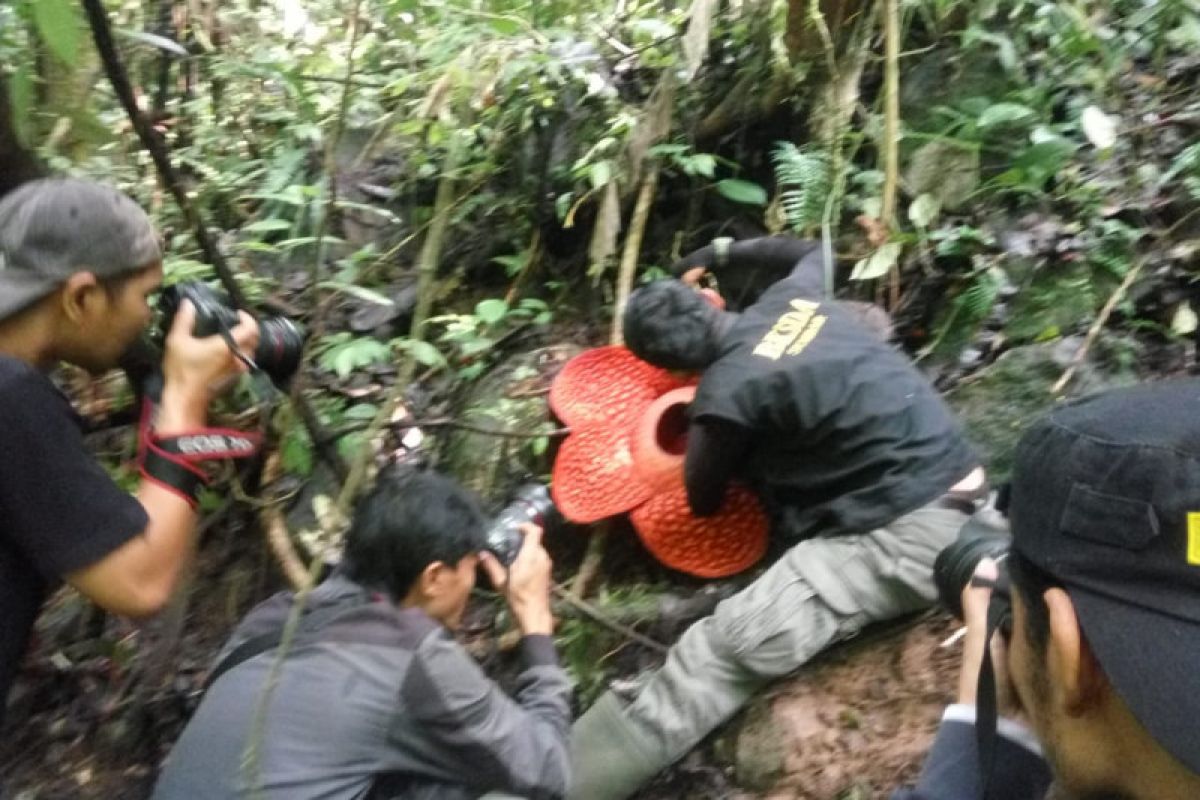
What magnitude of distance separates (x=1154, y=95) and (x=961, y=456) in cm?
179

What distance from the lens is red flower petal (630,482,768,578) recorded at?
2.94 meters

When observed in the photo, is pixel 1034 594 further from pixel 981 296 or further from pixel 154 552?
pixel 981 296

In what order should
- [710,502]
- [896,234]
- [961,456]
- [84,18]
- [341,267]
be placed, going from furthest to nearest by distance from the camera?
1. [341,267]
2. [896,234]
3. [710,502]
4. [961,456]
5. [84,18]

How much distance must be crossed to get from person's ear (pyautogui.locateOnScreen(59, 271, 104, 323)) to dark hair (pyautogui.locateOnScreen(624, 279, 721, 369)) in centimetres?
149

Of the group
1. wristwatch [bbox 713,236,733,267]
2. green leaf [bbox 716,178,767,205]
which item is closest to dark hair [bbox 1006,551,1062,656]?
wristwatch [bbox 713,236,733,267]

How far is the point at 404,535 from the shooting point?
7.31 ft

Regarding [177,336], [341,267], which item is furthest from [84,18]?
[341,267]

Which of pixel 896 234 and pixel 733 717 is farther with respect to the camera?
pixel 896 234

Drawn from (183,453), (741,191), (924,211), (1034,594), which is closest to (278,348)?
(183,453)

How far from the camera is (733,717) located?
8.80ft

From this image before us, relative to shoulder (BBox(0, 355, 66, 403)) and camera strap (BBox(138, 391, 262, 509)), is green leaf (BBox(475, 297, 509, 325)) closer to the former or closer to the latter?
camera strap (BBox(138, 391, 262, 509))

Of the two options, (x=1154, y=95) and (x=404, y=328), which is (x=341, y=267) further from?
(x=1154, y=95)

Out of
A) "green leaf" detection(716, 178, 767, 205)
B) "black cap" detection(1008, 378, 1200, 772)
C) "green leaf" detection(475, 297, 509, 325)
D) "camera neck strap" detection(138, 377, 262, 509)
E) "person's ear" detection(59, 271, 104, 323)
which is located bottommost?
"green leaf" detection(475, 297, 509, 325)

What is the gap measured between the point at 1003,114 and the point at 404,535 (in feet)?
7.76
